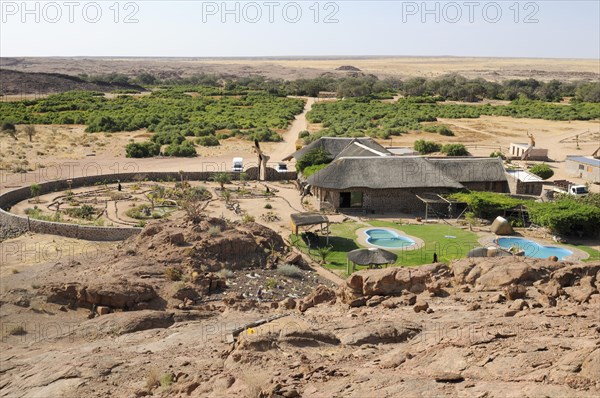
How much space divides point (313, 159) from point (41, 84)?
83.0m

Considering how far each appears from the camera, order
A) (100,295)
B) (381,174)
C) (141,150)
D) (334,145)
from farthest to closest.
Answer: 1. (141,150)
2. (334,145)
3. (381,174)
4. (100,295)

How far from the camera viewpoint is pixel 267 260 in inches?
832

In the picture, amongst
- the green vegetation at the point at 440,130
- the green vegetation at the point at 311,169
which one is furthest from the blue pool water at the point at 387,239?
the green vegetation at the point at 440,130

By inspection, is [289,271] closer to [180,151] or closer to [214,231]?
[214,231]

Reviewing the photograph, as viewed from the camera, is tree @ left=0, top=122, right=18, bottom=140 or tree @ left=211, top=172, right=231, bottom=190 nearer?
tree @ left=211, top=172, right=231, bottom=190

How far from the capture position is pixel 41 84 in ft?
338

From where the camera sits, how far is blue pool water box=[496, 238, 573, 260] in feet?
76.2

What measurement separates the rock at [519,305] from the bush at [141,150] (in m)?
37.6

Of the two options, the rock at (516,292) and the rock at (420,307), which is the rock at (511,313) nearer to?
the rock at (516,292)

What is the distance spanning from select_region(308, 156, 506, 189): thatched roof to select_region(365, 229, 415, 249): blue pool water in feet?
11.2

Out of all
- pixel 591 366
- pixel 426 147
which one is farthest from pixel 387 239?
pixel 426 147

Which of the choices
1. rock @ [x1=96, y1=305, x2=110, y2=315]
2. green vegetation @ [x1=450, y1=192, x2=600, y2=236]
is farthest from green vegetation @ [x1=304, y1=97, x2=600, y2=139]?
rock @ [x1=96, y1=305, x2=110, y2=315]

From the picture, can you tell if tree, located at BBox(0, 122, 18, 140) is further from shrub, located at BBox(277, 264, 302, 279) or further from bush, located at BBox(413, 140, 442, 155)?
shrub, located at BBox(277, 264, 302, 279)

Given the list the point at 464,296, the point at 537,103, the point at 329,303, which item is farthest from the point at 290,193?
the point at 537,103
